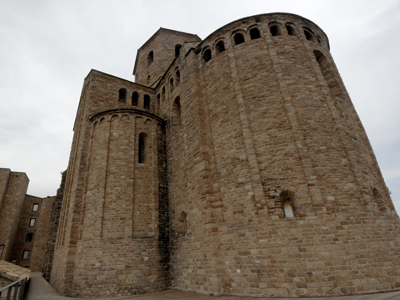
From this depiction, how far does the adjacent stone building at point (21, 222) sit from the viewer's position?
86.4ft

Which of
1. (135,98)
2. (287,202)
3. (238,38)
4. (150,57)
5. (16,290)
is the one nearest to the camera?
(16,290)

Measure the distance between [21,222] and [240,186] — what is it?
110 feet

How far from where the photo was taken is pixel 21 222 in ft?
100

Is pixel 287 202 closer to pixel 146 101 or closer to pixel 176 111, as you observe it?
pixel 176 111

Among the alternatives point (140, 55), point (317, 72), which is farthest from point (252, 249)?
point (140, 55)

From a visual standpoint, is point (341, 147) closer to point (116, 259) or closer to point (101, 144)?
point (116, 259)

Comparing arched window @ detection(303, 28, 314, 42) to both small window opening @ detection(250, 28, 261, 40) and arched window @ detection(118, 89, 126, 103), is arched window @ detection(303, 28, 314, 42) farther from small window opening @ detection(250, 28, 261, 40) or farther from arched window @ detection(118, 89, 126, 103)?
arched window @ detection(118, 89, 126, 103)

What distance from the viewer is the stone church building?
724 cm

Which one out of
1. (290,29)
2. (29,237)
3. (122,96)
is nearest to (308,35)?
(290,29)

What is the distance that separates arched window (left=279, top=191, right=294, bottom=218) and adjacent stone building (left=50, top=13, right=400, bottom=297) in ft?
0.15

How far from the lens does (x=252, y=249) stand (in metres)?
7.73

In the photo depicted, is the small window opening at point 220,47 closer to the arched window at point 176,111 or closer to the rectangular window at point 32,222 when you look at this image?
the arched window at point 176,111

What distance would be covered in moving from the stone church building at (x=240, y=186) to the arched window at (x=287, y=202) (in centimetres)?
3

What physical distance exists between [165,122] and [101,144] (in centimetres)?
391
